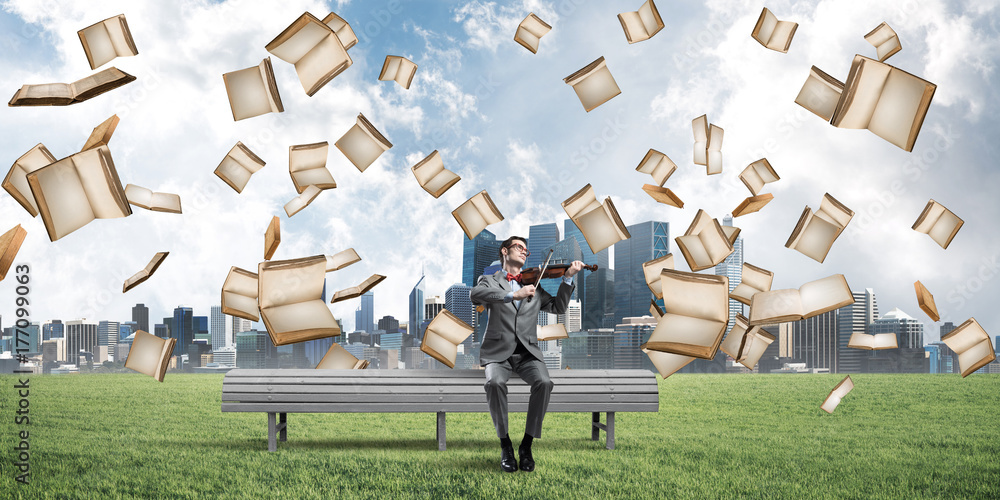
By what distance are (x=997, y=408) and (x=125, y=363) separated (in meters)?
12.5

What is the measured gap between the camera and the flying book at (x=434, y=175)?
18.1ft

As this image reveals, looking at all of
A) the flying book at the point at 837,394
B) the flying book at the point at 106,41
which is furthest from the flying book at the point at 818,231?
the flying book at the point at 106,41

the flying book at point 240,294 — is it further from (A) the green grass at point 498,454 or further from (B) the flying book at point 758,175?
(B) the flying book at point 758,175

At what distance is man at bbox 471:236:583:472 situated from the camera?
5270mm

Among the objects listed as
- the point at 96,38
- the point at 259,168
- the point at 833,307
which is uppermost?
the point at 96,38

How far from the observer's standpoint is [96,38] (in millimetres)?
4945

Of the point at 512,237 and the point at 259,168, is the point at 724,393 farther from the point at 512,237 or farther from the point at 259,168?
the point at 259,168

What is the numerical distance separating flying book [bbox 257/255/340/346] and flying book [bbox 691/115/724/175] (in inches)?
127

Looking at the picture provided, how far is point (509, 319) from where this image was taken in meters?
5.48

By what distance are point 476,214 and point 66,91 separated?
2866 mm

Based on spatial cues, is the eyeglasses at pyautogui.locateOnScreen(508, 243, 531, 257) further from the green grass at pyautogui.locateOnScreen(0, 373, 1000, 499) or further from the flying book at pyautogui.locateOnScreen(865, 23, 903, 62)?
the flying book at pyautogui.locateOnScreen(865, 23, 903, 62)

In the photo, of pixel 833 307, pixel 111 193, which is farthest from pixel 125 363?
pixel 833 307

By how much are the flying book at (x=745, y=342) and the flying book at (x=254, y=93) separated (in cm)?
383

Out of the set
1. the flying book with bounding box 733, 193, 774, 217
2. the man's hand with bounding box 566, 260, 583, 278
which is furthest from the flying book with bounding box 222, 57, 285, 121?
the flying book with bounding box 733, 193, 774, 217
